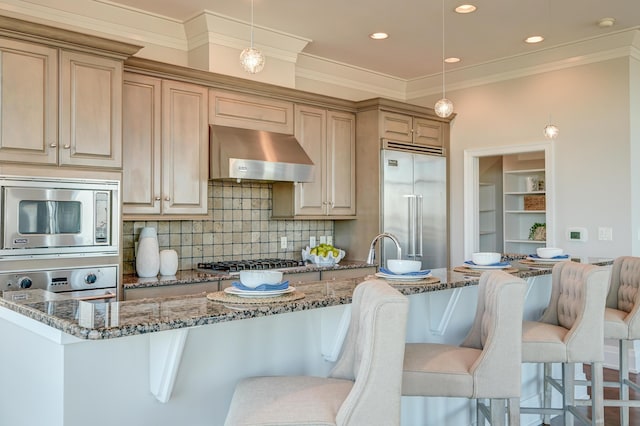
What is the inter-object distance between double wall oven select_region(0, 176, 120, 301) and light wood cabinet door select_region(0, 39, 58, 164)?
0.16m

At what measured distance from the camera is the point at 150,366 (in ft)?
5.81

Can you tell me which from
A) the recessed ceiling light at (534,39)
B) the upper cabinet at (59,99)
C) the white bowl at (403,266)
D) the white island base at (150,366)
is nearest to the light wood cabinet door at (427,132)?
the recessed ceiling light at (534,39)

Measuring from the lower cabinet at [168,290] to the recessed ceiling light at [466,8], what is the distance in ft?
8.65

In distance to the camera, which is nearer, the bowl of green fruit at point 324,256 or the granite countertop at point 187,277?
the granite countertop at point 187,277

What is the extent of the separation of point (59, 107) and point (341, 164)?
2599mm

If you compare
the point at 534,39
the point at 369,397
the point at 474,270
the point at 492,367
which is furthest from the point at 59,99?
the point at 534,39

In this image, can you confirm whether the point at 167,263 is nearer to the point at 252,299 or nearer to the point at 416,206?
the point at 252,299

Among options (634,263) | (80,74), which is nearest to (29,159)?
(80,74)

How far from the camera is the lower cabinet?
3.49 m

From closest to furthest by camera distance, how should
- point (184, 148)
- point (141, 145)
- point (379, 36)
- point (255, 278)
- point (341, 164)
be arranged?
point (255, 278)
point (141, 145)
point (184, 148)
point (379, 36)
point (341, 164)

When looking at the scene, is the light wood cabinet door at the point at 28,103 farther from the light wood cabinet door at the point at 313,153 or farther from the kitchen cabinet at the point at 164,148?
the light wood cabinet door at the point at 313,153

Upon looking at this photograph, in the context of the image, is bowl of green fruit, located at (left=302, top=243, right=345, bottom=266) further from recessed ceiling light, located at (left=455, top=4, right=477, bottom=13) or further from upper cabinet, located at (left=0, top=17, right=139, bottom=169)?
recessed ceiling light, located at (left=455, top=4, right=477, bottom=13)

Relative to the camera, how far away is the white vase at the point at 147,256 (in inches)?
150

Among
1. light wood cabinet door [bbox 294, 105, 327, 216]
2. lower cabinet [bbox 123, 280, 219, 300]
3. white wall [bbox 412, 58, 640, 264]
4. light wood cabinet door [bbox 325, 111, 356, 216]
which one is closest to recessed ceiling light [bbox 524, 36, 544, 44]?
white wall [bbox 412, 58, 640, 264]
